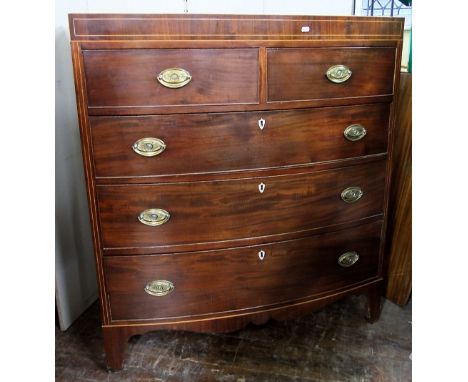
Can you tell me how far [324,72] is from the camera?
1.25 metres

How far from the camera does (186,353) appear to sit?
5.13 feet

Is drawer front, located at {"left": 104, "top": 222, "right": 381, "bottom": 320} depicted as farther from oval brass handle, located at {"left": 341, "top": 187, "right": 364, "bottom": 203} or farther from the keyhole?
the keyhole

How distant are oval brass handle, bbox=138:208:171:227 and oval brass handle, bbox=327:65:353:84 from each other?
2.04ft

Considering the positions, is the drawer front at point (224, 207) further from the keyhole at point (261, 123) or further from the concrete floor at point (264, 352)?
the concrete floor at point (264, 352)

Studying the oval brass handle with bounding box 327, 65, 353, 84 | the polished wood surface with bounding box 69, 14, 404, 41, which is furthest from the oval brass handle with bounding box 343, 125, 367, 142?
the polished wood surface with bounding box 69, 14, 404, 41

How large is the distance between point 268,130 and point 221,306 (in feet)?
1.95

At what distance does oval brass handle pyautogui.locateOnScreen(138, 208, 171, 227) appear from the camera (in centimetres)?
125

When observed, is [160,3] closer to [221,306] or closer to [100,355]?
[221,306]

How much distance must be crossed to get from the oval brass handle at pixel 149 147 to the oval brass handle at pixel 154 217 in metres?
0.17

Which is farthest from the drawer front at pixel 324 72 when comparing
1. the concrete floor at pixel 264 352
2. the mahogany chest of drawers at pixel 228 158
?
the concrete floor at pixel 264 352

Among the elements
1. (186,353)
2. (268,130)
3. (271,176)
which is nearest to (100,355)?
(186,353)

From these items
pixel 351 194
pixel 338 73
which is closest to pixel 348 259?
pixel 351 194

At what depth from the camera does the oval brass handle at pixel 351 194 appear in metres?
1.41
